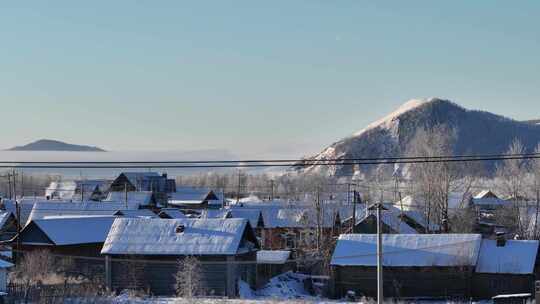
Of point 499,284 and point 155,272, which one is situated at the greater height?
point 155,272

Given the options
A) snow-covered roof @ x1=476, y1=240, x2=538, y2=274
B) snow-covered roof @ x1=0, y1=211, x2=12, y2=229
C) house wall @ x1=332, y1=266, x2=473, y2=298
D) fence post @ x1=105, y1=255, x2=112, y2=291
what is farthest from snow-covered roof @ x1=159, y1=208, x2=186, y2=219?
snow-covered roof @ x1=476, y1=240, x2=538, y2=274

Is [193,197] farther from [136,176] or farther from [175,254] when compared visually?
[175,254]

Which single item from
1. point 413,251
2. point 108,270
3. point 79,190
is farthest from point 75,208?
point 79,190

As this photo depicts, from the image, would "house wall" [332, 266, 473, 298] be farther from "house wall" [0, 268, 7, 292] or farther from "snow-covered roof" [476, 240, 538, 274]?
"house wall" [0, 268, 7, 292]

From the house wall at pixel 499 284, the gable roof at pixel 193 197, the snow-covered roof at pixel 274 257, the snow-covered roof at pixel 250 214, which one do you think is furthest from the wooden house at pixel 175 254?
the gable roof at pixel 193 197

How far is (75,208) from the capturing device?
66.2 m

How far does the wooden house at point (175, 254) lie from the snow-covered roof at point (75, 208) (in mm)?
22110

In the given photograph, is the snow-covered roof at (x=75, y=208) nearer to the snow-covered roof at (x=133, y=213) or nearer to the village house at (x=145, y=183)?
the snow-covered roof at (x=133, y=213)

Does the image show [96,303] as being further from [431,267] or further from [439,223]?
[439,223]

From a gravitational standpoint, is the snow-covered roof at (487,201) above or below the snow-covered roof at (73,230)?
below

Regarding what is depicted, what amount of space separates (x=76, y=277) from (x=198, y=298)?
1090 centimetres

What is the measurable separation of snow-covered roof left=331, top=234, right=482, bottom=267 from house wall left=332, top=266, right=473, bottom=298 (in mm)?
306

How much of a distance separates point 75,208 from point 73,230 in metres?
17.6

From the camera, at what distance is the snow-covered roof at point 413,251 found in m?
41.3
